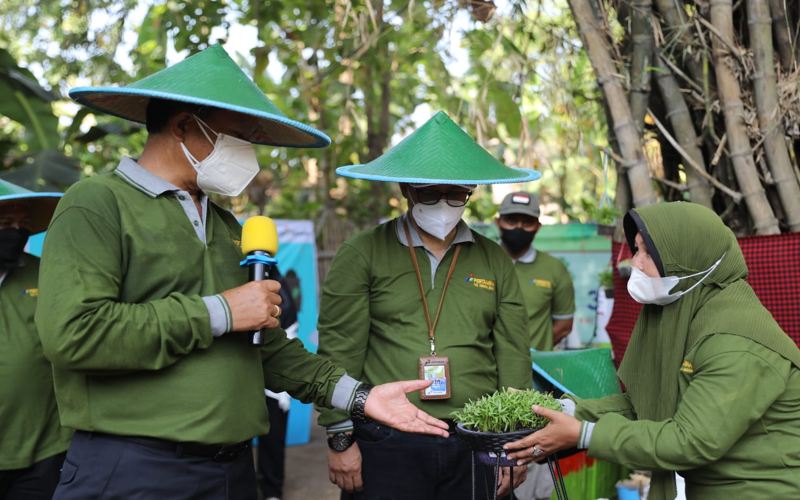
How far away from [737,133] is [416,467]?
91.3 inches

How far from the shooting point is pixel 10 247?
3.44 meters

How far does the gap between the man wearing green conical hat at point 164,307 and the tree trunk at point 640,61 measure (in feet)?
7.78

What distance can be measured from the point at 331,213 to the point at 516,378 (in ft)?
22.7

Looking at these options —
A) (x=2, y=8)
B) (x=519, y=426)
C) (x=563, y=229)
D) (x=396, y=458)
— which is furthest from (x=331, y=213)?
(x=519, y=426)

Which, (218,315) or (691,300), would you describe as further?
(691,300)

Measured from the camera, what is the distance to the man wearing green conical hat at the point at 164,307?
81.4 inches

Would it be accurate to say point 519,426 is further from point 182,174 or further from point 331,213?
point 331,213

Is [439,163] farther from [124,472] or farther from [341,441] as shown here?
[124,472]

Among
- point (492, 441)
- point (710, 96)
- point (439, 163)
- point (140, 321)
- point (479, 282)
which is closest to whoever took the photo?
point (140, 321)

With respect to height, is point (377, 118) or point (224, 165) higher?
point (377, 118)

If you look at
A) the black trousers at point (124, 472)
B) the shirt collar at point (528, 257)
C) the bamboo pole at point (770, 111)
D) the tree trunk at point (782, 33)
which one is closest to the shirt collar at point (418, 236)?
the black trousers at point (124, 472)

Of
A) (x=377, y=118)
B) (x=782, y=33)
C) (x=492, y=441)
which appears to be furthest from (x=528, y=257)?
(x=377, y=118)

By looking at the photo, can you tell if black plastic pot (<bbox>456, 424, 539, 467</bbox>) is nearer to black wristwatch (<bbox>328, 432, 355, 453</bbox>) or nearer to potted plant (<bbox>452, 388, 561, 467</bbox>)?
potted plant (<bbox>452, 388, 561, 467</bbox>)

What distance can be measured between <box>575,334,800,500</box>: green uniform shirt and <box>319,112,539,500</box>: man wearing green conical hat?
80cm
